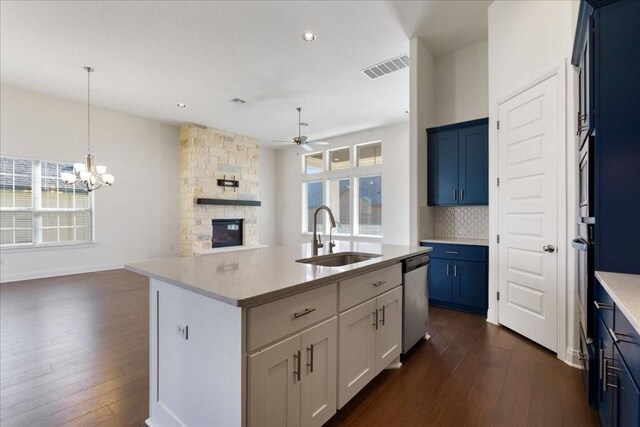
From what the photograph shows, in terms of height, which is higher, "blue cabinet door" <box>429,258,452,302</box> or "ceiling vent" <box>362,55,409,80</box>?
"ceiling vent" <box>362,55,409,80</box>

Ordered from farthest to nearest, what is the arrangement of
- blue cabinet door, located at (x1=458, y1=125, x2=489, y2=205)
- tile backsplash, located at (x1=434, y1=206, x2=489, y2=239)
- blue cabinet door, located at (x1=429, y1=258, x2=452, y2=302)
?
tile backsplash, located at (x1=434, y1=206, x2=489, y2=239) < blue cabinet door, located at (x1=429, y1=258, x2=452, y2=302) < blue cabinet door, located at (x1=458, y1=125, x2=489, y2=205)

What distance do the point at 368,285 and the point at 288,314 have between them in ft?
2.52

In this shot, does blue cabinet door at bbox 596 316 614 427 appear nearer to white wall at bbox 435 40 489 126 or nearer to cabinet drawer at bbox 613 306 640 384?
cabinet drawer at bbox 613 306 640 384

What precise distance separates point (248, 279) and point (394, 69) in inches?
172

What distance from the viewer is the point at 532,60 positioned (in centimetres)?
276

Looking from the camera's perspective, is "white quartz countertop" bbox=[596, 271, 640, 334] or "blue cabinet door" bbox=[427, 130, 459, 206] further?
"blue cabinet door" bbox=[427, 130, 459, 206]

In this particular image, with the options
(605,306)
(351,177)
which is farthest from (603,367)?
(351,177)

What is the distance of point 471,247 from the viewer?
11.7 ft

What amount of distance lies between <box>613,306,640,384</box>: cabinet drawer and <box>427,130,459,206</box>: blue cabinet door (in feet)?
9.50

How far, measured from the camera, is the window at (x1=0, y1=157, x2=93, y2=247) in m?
5.27

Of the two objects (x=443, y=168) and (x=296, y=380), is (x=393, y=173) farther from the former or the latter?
(x=296, y=380)

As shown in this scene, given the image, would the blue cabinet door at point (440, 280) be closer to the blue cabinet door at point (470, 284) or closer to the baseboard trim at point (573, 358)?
the blue cabinet door at point (470, 284)

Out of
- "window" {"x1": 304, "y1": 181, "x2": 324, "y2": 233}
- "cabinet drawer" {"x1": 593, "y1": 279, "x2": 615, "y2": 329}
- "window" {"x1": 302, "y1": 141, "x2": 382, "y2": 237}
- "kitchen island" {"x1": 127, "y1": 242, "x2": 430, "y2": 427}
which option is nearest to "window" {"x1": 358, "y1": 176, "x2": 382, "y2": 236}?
"window" {"x1": 302, "y1": 141, "x2": 382, "y2": 237}

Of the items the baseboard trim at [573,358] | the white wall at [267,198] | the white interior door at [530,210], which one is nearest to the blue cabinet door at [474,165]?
the white interior door at [530,210]
